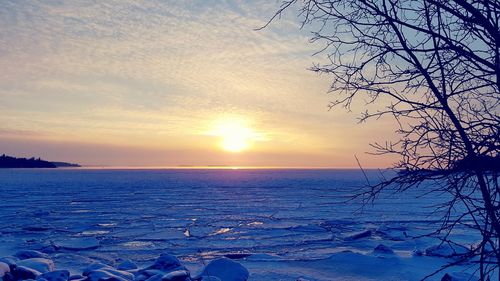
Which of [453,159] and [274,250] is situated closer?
[453,159]

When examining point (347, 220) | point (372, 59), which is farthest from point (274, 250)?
point (372, 59)

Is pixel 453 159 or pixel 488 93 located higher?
pixel 488 93

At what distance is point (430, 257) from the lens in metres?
11.7

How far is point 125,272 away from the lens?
922cm

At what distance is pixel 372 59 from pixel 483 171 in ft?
→ 2.51

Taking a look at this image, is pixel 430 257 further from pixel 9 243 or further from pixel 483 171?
pixel 9 243

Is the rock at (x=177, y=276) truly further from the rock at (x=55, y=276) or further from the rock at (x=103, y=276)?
the rock at (x=55, y=276)

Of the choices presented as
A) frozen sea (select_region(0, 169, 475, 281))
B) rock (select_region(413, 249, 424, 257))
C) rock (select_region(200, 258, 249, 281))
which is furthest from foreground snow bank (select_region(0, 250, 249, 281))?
rock (select_region(413, 249, 424, 257))

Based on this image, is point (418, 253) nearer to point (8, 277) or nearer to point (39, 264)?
point (39, 264)

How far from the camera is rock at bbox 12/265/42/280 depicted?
362 inches

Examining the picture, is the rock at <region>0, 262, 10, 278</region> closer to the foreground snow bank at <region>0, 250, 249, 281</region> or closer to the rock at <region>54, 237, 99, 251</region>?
the foreground snow bank at <region>0, 250, 249, 281</region>

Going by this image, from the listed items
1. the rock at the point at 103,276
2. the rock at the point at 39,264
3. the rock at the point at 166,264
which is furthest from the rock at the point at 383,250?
the rock at the point at 39,264

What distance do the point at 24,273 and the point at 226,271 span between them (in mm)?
3991

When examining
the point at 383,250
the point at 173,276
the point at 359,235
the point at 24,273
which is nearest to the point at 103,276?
the point at 173,276
